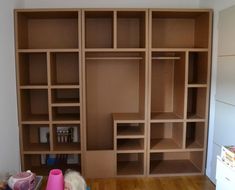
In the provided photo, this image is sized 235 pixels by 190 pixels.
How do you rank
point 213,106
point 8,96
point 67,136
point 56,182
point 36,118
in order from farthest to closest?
point 67,136 < point 36,118 < point 213,106 < point 8,96 < point 56,182

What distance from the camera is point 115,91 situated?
3.16 meters

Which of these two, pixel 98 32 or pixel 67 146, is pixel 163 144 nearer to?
pixel 67 146

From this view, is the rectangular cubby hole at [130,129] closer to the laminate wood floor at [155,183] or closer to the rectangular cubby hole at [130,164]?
the rectangular cubby hole at [130,164]

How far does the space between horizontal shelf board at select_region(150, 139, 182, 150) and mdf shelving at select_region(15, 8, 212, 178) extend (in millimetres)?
12

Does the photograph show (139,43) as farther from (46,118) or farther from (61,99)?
(46,118)

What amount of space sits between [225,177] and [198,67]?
154 centimetres

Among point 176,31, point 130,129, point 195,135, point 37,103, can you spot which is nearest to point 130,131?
point 130,129

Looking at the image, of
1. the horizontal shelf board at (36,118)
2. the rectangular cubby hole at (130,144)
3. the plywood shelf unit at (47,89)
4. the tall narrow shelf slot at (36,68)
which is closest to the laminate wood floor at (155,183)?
the rectangular cubby hole at (130,144)

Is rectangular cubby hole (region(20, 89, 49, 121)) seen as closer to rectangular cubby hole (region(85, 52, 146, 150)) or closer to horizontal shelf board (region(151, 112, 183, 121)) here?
rectangular cubby hole (region(85, 52, 146, 150))

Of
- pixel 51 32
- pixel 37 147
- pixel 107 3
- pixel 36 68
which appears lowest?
pixel 37 147

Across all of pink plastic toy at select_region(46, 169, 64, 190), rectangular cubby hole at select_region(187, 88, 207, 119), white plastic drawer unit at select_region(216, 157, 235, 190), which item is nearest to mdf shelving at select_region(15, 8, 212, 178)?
rectangular cubby hole at select_region(187, 88, 207, 119)

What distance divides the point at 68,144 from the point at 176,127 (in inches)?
55.2

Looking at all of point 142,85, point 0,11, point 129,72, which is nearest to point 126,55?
point 129,72

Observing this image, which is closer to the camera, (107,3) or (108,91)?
(107,3)
